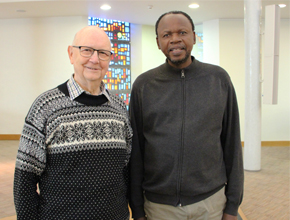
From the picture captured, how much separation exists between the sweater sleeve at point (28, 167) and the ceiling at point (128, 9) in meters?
6.17

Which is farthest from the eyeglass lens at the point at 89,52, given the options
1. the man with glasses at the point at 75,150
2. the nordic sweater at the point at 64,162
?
the nordic sweater at the point at 64,162

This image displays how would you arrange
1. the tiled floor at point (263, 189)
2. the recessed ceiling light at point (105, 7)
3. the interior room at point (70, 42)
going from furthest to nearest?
the interior room at point (70, 42)
the recessed ceiling light at point (105, 7)
the tiled floor at point (263, 189)

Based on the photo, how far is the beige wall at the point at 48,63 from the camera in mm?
8891

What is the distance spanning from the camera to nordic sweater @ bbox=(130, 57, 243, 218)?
1773 mm

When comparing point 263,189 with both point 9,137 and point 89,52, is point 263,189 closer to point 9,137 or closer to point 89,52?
point 89,52

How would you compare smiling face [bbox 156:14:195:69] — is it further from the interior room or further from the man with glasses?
the interior room

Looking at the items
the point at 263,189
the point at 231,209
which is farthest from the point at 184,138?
the point at 263,189

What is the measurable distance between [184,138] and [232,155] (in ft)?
1.23

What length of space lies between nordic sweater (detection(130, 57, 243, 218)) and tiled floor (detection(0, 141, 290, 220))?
238 centimetres

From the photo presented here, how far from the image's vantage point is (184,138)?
5.82 feet

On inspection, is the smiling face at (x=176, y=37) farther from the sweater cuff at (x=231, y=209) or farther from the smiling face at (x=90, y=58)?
the sweater cuff at (x=231, y=209)

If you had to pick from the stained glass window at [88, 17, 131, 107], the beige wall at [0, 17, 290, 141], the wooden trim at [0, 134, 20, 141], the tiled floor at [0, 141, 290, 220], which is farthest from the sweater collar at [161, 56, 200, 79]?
the wooden trim at [0, 134, 20, 141]

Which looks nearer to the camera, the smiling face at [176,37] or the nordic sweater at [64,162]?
the nordic sweater at [64,162]

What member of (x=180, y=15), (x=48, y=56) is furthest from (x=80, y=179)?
(x=48, y=56)
